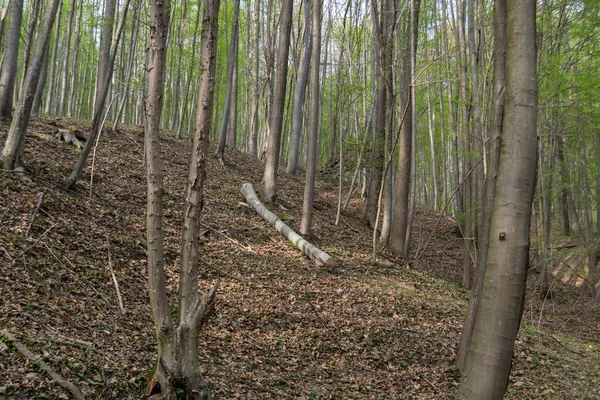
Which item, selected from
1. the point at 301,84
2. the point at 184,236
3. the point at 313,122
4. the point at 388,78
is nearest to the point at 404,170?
the point at 388,78

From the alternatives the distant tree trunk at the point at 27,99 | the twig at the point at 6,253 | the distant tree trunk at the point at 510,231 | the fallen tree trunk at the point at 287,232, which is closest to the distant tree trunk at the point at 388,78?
the fallen tree trunk at the point at 287,232

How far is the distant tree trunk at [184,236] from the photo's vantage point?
3.48 meters

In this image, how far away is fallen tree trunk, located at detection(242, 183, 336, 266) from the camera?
900 cm

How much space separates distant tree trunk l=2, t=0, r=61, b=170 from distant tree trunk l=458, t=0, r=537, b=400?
6701mm

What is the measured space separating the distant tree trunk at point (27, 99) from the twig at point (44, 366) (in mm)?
4050

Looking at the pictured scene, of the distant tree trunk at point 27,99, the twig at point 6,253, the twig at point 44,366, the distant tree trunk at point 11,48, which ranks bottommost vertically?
the twig at point 44,366

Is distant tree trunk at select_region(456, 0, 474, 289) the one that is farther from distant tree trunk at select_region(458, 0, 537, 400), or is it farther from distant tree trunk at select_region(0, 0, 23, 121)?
distant tree trunk at select_region(0, 0, 23, 121)

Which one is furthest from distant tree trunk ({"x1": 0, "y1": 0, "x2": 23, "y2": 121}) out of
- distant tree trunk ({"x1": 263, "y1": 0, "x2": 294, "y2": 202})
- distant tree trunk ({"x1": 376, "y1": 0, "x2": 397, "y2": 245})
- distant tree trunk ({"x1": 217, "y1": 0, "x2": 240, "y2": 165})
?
distant tree trunk ({"x1": 376, "y1": 0, "x2": 397, "y2": 245})

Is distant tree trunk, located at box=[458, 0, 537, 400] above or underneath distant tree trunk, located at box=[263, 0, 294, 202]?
underneath

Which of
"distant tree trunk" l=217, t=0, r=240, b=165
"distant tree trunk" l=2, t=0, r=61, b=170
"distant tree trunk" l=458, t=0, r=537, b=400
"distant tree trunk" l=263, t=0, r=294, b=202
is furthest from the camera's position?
"distant tree trunk" l=217, t=0, r=240, b=165

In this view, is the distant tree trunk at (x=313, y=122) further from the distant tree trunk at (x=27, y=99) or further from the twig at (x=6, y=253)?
the twig at (x=6, y=253)

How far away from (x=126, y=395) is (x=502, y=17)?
15.2ft

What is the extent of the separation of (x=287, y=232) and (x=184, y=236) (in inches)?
247

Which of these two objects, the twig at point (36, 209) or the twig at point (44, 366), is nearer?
the twig at point (44, 366)
